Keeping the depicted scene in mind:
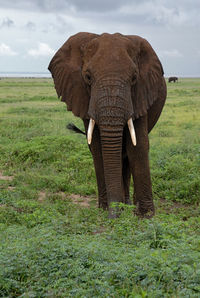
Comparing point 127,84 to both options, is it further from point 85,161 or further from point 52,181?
point 85,161

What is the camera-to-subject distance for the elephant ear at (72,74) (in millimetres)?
6418

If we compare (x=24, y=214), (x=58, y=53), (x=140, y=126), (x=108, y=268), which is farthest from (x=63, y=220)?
(x=58, y=53)

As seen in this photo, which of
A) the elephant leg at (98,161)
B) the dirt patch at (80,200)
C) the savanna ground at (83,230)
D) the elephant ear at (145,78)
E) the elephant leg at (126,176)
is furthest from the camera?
the dirt patch at (80,200)

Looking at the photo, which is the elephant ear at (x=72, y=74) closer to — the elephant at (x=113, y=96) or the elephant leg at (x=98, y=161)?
the elephant at (x=113, y=96)

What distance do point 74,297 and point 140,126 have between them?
130 inches

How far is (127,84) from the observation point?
585cm

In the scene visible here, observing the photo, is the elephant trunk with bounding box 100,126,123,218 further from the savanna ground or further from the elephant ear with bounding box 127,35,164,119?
the elephant ear with bounding box 127,35,164,119

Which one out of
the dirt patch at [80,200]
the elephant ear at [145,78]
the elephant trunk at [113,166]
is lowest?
the dirt patch at [80,200]

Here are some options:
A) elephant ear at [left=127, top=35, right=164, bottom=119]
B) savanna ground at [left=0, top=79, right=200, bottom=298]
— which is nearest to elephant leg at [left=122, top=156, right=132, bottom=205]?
savanna ground at [left=0, top=79, right=200, bottom=298]

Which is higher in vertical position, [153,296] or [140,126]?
[140,126]

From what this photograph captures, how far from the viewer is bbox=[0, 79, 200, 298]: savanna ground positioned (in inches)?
144

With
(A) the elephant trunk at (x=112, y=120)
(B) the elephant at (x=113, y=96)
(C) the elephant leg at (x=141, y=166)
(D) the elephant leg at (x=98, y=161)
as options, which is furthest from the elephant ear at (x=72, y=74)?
(C) the elephant leg at (x=141, y=166)

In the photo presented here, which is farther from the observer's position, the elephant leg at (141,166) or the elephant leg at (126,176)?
the elephant leg at (126,176)

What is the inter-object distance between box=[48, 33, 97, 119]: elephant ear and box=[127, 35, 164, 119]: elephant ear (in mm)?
656
